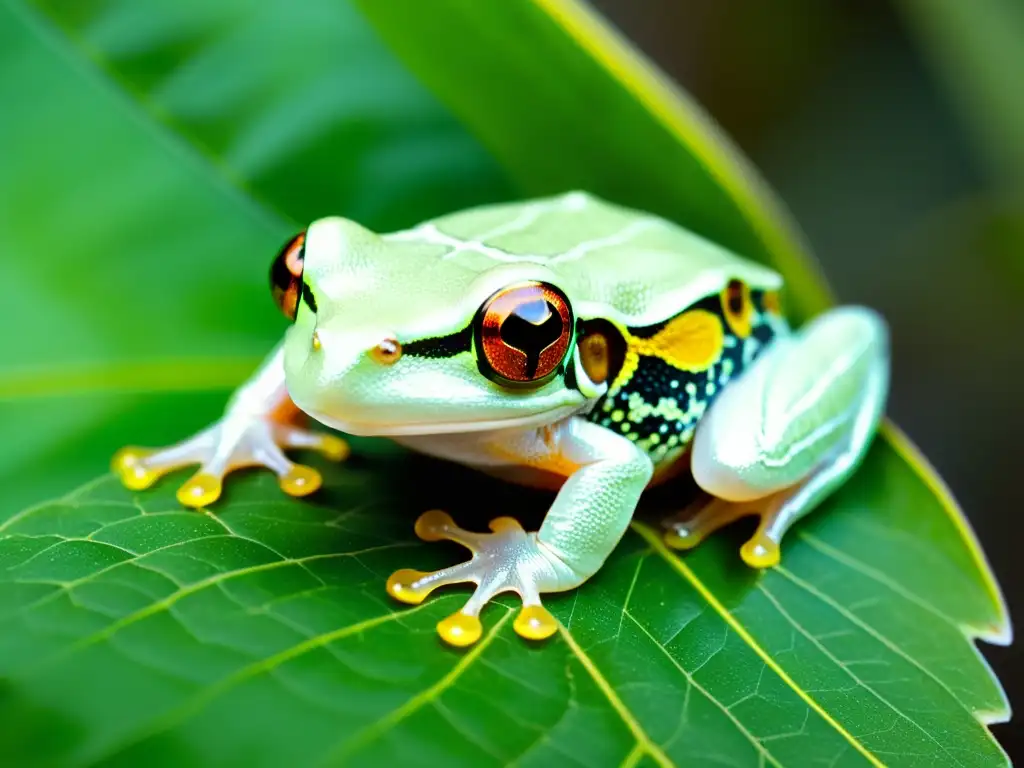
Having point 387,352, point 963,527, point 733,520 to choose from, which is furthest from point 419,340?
point 963,527

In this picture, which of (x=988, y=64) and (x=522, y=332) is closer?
(x=522, y=332)

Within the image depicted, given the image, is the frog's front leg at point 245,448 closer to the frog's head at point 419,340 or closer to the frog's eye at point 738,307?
the frog's head at point 419,340

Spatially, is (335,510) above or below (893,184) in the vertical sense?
above

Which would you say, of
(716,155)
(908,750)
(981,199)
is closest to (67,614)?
(908,750)

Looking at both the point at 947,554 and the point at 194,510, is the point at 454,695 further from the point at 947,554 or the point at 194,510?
the point at 947,554

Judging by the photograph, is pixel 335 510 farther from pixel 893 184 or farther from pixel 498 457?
pixel 893 184

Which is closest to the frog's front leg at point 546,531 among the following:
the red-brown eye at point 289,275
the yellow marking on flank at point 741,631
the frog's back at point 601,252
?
the yellow marking on flank at point 741,631
